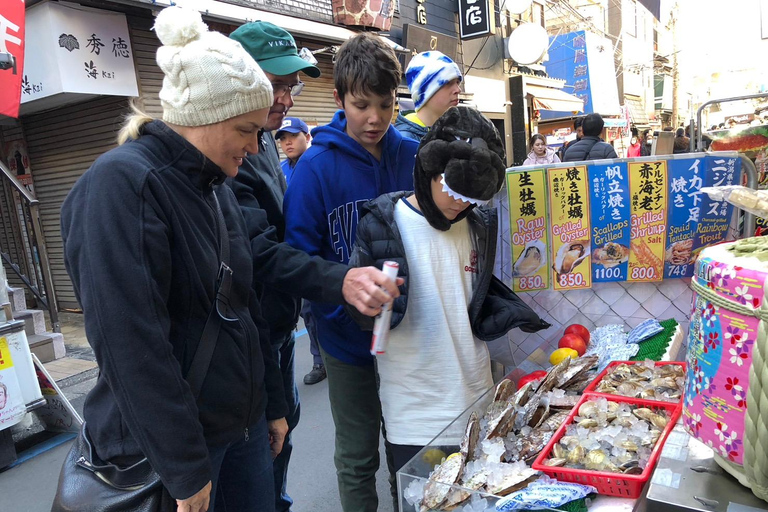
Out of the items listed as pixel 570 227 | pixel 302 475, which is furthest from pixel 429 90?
pixel 302 475

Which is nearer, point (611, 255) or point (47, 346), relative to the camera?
point (611, 255)

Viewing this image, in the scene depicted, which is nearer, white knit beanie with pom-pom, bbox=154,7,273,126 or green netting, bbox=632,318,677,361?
white knit beanie with pom-pom, bbox=154,7,273,126

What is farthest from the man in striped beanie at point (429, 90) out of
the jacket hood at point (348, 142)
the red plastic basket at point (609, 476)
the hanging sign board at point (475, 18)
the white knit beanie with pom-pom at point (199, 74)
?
the hanging sign board at point (475, 18)

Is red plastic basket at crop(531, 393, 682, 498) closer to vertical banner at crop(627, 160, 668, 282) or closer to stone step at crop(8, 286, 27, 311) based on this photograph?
vertical banner at crop(627, 160, 668, 282)

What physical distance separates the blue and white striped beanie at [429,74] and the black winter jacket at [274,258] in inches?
32.3

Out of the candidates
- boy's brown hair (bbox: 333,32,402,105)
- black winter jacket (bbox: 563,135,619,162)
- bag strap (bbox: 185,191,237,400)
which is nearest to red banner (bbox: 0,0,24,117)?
boy's brown hair (bbox: 333,32,402,105)

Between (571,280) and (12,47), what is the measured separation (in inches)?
186

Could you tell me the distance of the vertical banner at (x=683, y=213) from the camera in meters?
2.00

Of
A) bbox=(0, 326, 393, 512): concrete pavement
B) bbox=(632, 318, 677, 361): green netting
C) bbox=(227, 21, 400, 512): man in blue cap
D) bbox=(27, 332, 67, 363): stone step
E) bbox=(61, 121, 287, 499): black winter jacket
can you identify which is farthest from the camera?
bbox=(27, 332, 67, 363): stone step

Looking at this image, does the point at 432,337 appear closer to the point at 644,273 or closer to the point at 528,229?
the point at 528,229

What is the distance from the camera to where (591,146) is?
230 inches

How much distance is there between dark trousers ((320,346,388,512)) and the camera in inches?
81.0

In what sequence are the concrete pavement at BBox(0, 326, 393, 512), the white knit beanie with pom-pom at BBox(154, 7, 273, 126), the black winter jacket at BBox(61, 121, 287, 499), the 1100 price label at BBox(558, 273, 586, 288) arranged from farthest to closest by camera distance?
1. the concrete pavement at BBox(0, 326, 393, 512)
2. the 1100 price label at BBox(558, 273, 586, 288)
3. the white knit beanie with pom-pom at BBox(154, 7, 273, 126)
4. the black winter jacket at BBox(61, 121, 287, 499)

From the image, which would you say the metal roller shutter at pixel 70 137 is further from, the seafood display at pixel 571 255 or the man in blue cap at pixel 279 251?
the seafood display at pixel 571 255
